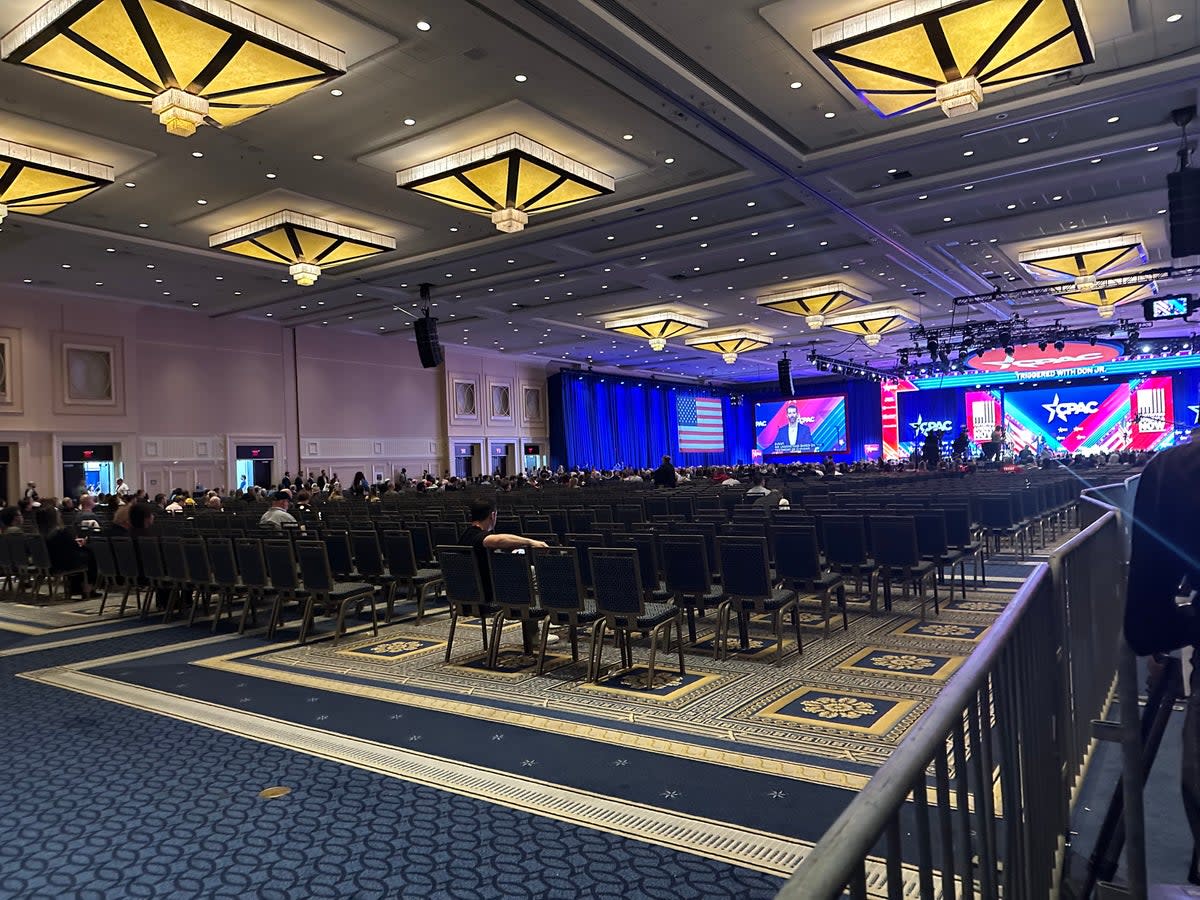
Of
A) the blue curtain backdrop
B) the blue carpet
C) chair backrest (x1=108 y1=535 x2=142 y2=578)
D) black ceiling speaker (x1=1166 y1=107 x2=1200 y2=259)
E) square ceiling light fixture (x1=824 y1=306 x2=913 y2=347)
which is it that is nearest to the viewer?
the blue carpet

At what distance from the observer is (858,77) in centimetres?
968

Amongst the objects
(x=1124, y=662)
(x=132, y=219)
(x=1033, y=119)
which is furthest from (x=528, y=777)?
(x=132, y=219)

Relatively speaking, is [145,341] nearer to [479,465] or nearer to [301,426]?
[301,426]

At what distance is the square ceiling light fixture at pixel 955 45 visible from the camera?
829 centimetres

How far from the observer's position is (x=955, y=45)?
28.5 ft

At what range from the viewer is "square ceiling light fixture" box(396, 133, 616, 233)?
38.5ft

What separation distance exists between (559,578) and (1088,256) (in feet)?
58.7

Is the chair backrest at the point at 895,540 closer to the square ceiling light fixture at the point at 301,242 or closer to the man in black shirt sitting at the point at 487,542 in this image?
the man in black shirt sitting at the point at 487,542

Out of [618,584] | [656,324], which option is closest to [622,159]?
[618,584]

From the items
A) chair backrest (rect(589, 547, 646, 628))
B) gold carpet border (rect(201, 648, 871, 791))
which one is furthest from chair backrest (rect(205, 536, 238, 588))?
chair backrest (rect(589, 547, 646, 628))

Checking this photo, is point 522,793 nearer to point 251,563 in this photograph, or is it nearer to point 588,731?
point 588,731

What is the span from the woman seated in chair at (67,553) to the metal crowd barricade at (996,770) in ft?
33.6

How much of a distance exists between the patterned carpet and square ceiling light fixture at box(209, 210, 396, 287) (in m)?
9.97

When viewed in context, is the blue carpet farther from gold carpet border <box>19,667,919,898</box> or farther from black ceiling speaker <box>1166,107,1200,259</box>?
black ceiling speaker <box>1166,107,1200,259</box>
